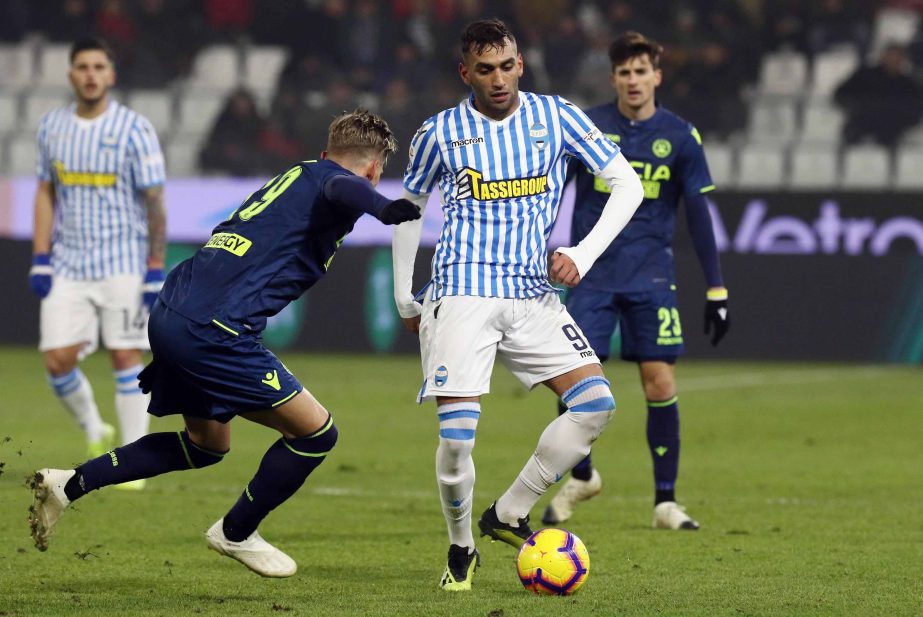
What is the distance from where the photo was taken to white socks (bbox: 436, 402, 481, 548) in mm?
5785

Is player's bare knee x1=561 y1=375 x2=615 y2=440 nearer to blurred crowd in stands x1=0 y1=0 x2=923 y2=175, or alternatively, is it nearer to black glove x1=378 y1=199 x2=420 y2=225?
black glove x1=378 y1=199 x2=420 y2=225

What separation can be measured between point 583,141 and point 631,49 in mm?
1717

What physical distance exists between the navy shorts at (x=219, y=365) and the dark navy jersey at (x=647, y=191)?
2435 millimetres

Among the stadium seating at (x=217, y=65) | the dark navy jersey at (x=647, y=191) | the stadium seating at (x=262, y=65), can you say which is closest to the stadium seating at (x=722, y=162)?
the stadium seating at (x=262, y=65)

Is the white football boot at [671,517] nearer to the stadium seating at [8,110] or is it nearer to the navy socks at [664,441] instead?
the navy socks at [664,441]

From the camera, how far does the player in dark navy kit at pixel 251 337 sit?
5.61m

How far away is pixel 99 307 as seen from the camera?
9023 mm

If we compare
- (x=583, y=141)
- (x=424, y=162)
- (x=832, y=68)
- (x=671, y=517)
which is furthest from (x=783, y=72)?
(x=424, y=162)

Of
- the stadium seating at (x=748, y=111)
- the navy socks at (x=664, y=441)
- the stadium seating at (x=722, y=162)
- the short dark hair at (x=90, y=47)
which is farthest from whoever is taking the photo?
the stadium seating at (x=722, y=162)

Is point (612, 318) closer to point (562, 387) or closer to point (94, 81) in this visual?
point (562, 387)

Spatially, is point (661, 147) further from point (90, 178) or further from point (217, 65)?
point (217, 65)

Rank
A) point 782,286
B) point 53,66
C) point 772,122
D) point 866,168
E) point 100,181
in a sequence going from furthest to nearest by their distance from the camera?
point 53,66 < point 772,122 < point 866,168 < point 782,286 < point 100,181

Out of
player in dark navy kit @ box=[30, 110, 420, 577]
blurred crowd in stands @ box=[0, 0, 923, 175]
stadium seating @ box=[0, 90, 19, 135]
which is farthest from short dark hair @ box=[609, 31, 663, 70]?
stadium seating @ box=[0, 90, 19, 135]

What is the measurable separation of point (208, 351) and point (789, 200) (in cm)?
1263
